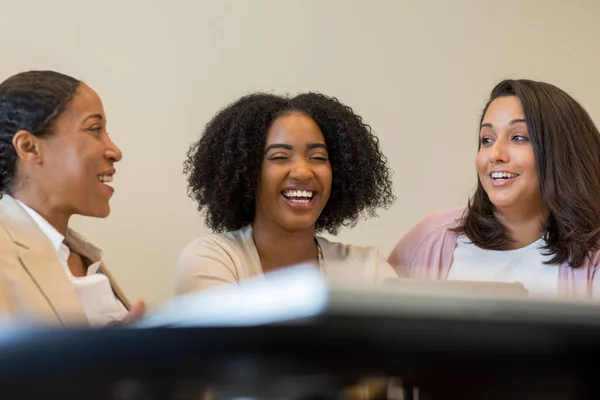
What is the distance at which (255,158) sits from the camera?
1787 mm

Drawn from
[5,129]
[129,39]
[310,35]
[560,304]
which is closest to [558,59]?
[310,35]

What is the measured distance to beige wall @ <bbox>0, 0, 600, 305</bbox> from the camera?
7.11 feet

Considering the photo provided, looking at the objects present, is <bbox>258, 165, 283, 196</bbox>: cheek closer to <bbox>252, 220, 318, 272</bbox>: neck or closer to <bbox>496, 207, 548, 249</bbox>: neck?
<bbox>252, 220, 318, 272</bbox>: neck

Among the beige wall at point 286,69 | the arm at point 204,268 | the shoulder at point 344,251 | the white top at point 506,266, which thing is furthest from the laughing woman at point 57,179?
the white top at point 506,266

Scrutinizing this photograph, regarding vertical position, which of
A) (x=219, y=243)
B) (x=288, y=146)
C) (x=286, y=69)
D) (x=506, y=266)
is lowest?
(x=506, y=266)

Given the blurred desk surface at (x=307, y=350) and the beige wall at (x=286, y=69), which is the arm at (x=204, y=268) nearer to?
the beige wall at (x=286, y=69)

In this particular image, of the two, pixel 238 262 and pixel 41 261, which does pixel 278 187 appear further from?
pixel 41 261

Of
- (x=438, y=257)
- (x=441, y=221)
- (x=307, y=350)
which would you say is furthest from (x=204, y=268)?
(x=307, y=350)

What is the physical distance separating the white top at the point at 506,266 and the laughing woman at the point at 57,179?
900 mm

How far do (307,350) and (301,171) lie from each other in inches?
52.9

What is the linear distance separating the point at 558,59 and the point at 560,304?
8.46 ft

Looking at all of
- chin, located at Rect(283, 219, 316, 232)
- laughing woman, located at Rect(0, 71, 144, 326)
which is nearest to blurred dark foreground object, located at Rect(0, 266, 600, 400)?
laughing woman, located at Rect(0, 71, 144, 326)

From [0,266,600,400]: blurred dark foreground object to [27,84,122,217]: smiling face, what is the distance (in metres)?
0.99

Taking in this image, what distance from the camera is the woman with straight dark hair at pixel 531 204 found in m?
1.82
